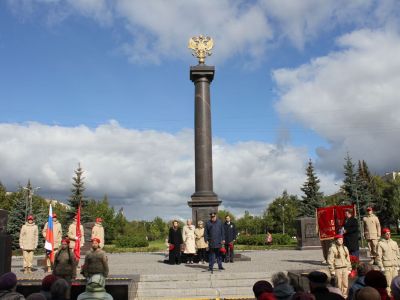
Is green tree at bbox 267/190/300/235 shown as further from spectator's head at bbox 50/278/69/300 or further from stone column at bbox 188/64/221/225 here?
spectator's head at bbox 50/278/69/300

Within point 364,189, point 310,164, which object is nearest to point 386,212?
point 364,189

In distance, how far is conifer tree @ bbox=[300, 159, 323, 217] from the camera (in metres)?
47.3

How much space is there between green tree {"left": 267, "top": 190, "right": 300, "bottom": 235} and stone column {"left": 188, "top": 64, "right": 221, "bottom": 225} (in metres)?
47.2

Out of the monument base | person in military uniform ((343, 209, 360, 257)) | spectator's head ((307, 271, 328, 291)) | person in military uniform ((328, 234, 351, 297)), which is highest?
the monument base

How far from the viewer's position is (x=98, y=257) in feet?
31.4

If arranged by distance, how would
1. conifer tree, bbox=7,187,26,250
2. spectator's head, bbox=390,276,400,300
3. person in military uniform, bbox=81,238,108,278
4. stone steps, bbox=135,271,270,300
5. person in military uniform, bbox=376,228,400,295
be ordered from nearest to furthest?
spectator's head, bbox=390,276,400,300
person in military uniform, bbox=81,238,108,278
person in military uniform, bbox=376,228,400,295
stone steps, bbox=135,271,270,300
conifer tree, bbox=7,187,26,250

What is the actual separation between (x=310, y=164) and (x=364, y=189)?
6.77 meters

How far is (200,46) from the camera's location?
70.8ft

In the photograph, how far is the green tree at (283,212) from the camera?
216 ft

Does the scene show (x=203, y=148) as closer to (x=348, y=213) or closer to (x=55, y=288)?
(x=348, y=213)

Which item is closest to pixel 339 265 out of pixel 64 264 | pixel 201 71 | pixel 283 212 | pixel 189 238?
pixel 64 264

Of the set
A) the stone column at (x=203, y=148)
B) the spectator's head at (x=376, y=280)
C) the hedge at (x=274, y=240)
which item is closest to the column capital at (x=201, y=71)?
the stone column at (x=203, y=148)

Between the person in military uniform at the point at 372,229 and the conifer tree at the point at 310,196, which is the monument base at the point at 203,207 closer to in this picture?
the person in military uniform at the point at 372,229

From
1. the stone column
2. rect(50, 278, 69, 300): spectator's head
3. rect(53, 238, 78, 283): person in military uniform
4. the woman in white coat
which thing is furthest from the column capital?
rect(50, 278, 69, 300): spectator's head
